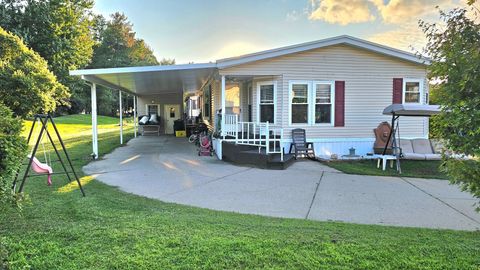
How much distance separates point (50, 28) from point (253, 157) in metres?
22.7

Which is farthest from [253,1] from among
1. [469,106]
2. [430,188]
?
[469,106]

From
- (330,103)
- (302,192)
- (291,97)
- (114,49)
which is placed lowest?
(302,192)

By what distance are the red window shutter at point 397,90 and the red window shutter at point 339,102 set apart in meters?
1.85

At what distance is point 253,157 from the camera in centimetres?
892

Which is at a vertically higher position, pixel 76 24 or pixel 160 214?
pixel 76 24

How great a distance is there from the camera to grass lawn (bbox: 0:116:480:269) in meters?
2.94

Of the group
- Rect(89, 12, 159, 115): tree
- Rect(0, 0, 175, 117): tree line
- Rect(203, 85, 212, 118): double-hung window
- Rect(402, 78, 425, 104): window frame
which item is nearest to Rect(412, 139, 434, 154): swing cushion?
Rect(402, 78, 425, 104): window frame

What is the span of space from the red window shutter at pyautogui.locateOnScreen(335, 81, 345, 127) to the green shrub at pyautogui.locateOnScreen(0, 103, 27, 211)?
912cm

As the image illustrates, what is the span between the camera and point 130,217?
425 cm

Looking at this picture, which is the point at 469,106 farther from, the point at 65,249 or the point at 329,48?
the point at 329,48

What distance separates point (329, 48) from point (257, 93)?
2.74 meters

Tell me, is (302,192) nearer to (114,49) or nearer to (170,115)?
(170,115)

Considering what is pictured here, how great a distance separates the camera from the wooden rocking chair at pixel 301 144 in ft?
32.8

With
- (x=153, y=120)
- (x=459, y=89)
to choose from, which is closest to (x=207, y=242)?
(x=459, y=89)
